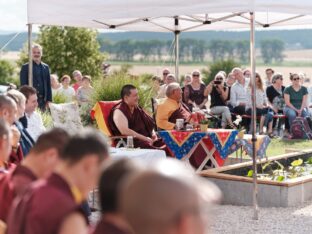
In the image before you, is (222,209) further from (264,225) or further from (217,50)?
(217,50)

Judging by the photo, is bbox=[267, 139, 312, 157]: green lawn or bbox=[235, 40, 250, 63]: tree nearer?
bbox=[267, 139, 312, 157]: green lawn

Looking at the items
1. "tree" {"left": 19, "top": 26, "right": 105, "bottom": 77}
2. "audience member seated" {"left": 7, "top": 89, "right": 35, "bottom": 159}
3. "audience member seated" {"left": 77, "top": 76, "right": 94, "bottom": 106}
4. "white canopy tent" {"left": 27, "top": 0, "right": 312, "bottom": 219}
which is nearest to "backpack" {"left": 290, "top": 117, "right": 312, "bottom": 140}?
"audience member seated" {"left": 77, "top": 76, "right": 94, "bottom": 106}

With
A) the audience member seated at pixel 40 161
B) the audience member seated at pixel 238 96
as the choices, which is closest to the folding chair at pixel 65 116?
the audience member seated at pixel 238 96

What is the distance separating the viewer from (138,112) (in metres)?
10.3

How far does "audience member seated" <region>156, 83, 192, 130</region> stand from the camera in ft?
35.9

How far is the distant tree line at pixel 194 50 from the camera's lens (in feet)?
457

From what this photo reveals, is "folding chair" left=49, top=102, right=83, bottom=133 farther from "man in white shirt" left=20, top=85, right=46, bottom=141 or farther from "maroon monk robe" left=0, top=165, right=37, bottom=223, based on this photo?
"maroon monk robe" left=0, top=165, right=37, bottom=223

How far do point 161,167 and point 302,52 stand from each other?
158 m

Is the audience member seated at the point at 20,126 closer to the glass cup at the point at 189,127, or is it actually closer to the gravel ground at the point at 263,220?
the gravel ground at the point at 263,220

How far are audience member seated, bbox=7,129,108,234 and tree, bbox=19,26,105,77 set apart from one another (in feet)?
77.5

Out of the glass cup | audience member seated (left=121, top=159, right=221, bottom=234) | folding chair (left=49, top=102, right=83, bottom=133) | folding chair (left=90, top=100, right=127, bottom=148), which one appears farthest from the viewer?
folding chair (left=49, top=102, right=83, bottom=133)

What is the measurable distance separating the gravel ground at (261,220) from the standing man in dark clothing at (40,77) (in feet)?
13.8

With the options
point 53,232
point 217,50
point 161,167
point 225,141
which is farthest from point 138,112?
point 217,50

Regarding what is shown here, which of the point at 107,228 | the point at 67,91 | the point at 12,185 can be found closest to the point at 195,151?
the point at 67,91
